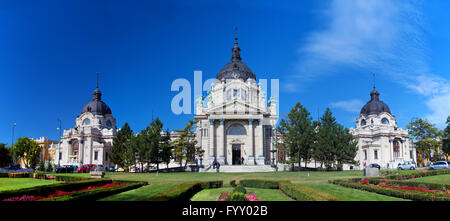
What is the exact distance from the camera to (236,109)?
60.4 m

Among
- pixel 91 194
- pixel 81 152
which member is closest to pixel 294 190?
pixel 91 194

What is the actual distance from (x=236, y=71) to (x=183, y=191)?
5704 cm

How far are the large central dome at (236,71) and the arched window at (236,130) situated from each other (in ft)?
43.3

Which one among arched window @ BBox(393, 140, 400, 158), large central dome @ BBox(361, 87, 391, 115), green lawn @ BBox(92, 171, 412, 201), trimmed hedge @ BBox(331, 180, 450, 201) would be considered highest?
large central dome @ BBox(361, 87, 391, 115)

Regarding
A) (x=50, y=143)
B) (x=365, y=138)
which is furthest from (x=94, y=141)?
(x=365, y=138)

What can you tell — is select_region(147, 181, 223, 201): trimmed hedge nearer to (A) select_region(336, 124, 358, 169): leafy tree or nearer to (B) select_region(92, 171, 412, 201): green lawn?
(B) select_region(92, 171, 412, 201): green lawn

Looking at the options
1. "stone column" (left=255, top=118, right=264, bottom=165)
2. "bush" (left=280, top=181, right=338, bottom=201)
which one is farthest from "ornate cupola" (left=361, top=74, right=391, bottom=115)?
"bush" (left=280, top=181, right=338, bottom=201)

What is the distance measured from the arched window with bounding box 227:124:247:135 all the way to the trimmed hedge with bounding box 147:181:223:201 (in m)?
38.0

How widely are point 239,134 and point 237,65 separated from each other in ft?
60.5

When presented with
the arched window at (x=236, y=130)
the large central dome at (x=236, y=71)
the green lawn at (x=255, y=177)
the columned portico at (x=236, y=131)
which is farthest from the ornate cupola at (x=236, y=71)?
the green lawn at (x=255, y=177)

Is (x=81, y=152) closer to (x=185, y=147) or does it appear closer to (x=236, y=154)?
(x=185, y=147)

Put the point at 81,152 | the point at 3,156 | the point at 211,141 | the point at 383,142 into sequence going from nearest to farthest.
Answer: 1. the point at 211,141
2. the point at 3,156
3. the point at 383,142
4. the point at 81,152

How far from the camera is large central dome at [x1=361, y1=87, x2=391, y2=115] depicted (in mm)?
81000
